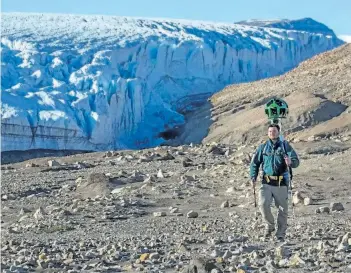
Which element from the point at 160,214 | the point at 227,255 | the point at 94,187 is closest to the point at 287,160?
the point at 227,255

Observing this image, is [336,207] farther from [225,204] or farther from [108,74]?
[108,74]

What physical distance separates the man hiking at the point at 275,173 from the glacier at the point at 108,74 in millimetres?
21825

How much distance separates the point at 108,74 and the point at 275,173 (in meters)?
25.8

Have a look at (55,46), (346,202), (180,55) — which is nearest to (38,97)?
(55,46)

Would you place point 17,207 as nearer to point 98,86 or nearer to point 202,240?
point 202,240

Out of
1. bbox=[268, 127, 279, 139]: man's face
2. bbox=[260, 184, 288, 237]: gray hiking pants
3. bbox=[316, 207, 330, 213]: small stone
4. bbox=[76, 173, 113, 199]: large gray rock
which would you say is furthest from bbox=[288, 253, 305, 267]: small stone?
bbox=[76, 173, 113, 199]: large gray rock

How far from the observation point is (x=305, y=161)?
14.5 m

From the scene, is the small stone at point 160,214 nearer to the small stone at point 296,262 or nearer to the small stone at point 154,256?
the small stone at point 154,256

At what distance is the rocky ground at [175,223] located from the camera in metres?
6.09

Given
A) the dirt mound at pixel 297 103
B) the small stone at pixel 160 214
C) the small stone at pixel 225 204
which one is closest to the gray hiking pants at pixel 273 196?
the small stone at pixel 160 214

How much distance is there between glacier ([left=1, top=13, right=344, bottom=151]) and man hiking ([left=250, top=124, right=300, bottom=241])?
21.8 meters

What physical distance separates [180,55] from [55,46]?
7.23 meters

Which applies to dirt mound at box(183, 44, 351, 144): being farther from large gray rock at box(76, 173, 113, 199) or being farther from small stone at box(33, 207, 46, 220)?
small stone at box(33, 207, 46, 220)

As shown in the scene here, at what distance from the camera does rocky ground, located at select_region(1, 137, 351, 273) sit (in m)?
6.09
